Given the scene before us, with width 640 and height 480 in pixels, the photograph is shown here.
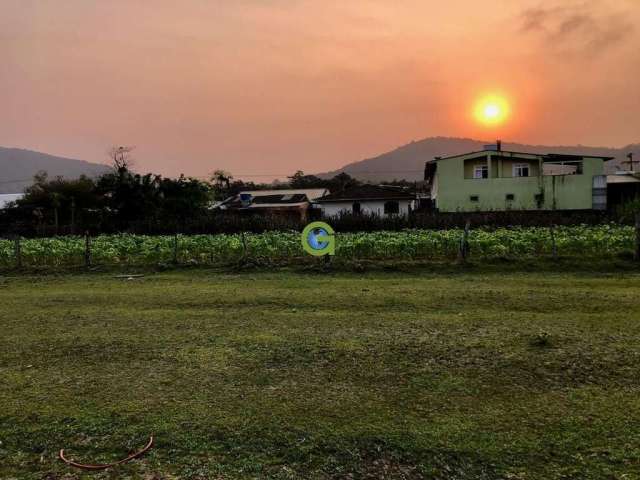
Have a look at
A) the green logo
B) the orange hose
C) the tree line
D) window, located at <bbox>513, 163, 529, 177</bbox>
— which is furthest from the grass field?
window, located at <bbox>513, 163, 529, 177</bbox>

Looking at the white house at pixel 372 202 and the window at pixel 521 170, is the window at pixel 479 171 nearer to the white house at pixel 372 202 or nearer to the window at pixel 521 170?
the window at pixel 521 170

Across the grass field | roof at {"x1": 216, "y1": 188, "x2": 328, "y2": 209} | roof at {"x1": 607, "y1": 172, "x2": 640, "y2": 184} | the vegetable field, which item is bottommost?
the grass field

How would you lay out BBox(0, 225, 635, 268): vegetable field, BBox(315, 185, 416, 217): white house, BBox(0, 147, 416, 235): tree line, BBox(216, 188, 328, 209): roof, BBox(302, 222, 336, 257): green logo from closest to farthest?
BBox(302, 222, 336, 257): green logo < BBox(0, 225, 635, 268): vegetable field < BBox(0, 147, 416, 235): tree line < BBox(315, 185, 416, 217): white house < BBox(216, 188, 328, 209): roof

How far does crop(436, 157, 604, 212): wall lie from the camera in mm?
33844

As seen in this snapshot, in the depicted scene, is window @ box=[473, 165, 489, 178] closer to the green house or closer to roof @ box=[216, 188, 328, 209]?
the green house

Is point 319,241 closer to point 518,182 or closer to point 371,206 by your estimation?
point 518,182

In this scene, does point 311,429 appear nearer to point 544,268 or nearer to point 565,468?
point 565,468

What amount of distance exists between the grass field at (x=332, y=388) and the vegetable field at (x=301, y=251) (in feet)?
17.9

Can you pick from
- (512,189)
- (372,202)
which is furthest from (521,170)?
(372,202)

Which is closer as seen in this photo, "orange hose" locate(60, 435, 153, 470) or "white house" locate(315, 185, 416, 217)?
"orange hose" locate(60, 435, 153, 470)

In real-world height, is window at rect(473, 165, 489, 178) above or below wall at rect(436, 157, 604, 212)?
above

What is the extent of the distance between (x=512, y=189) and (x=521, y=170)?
2254mm

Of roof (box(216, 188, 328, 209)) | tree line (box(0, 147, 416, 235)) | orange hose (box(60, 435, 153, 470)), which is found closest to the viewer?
orange hose (box(60, 435, 153, 470))

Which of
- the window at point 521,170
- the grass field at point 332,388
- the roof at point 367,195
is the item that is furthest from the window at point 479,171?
the grass field at point 332,388
